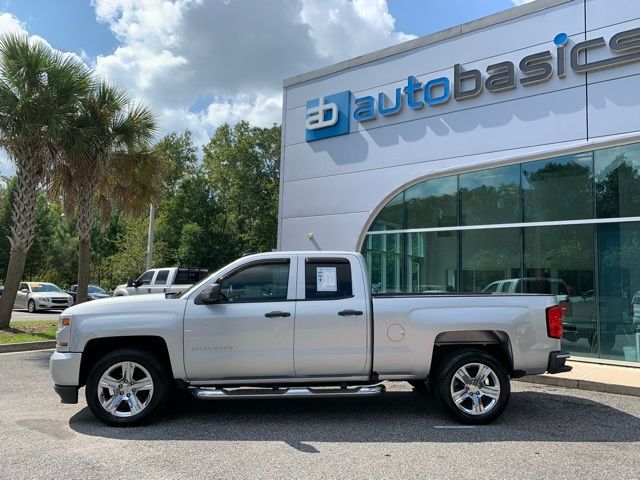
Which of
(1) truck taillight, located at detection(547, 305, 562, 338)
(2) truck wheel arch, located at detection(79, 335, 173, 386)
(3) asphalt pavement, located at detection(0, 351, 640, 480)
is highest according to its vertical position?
(1) truck taillight, located at detection(547, 305, 562, 338)

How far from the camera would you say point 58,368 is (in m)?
5.70

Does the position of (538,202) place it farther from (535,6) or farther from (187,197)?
(187,197)

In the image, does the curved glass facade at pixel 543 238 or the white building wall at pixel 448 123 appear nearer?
the curved glass facade at pixel 543 238

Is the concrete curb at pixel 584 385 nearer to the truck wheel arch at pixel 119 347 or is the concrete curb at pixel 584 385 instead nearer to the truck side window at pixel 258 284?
the truck side window at pixel 258 284

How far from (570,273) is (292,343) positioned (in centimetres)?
702

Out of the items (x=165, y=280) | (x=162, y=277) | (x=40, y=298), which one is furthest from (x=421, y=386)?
(x=40, y=298)

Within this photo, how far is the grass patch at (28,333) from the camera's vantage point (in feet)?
39.8

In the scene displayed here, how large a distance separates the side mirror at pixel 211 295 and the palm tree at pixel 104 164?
932 cm

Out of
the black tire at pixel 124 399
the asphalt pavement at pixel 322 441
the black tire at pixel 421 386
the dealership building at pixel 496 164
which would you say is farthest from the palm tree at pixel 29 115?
the black tire at pixel 421 386

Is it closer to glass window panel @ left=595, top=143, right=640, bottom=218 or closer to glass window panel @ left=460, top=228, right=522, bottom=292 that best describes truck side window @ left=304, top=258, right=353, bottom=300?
glass window panel @ left=460, top=228, right=522, bottom=292

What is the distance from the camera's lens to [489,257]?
37.9ft

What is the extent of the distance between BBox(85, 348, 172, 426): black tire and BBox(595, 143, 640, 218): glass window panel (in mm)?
8586

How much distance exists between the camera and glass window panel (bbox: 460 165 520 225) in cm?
1141

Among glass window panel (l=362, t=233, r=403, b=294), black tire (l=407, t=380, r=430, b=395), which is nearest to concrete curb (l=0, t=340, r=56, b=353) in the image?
glass window panel (l=362, t=233, r=403, b=294)
